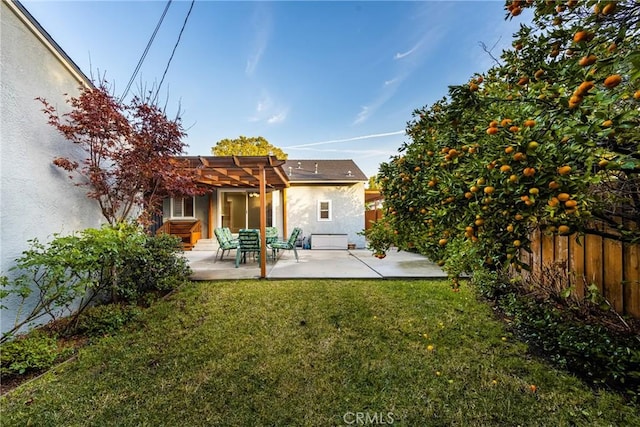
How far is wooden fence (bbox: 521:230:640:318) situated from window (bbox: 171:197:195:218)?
40.9ft

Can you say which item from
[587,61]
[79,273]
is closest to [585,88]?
[587,61]

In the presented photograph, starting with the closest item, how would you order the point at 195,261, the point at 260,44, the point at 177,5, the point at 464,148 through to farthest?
the point at 464,148 < the point at 177,5 < the point at 260,44 < the point at 195,261

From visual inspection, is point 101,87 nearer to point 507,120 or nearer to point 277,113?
point 507,120

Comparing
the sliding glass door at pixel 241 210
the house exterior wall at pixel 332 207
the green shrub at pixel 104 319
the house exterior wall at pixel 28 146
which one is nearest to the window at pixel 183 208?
the sliding glass door at pixel 241 210

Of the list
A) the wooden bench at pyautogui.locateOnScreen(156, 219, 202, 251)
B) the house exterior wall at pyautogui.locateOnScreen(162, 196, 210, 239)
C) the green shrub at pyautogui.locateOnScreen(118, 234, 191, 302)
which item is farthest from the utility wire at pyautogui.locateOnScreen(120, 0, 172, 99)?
the wooden bench at pyautogui.locateOnScreen(156, 219, 202, 251)

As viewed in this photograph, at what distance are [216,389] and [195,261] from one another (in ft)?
22.2

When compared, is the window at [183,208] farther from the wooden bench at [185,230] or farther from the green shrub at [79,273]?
the green shrub at [79,273]

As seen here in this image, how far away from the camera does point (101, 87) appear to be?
4.15 metres

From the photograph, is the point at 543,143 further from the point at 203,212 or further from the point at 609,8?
the point at 203,212

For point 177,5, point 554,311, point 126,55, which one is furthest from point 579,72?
point 126,55

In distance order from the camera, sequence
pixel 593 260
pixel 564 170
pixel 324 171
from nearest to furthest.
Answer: pixel 564 170 → pixel 593 260 → pixel 324 171

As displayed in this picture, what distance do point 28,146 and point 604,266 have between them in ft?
23.0

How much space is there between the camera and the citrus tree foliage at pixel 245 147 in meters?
22.7

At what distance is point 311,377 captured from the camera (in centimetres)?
246
